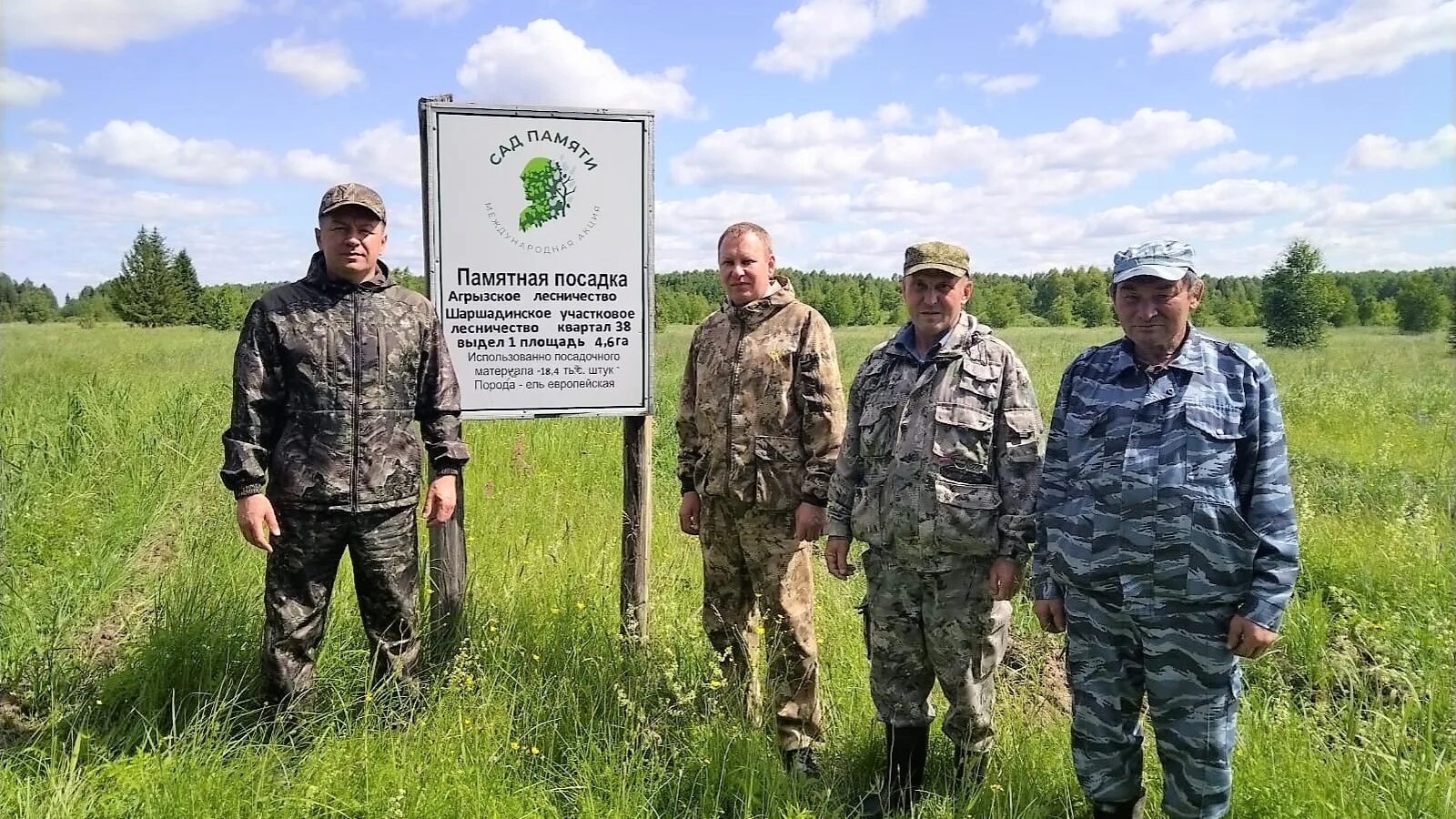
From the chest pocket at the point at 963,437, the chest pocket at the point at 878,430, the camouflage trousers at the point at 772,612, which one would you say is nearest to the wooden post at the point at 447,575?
the camouflage trousers at the point at 772,612

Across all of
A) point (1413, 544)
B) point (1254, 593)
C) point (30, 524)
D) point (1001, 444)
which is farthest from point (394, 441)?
point (1413, 544)

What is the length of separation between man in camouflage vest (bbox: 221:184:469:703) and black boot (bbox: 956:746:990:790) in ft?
6.76

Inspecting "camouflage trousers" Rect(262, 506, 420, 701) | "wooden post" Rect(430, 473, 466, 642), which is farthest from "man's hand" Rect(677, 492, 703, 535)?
"camouflage trousers" Rect(262, 506, 420, 701)

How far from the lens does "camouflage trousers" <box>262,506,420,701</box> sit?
306 centimetres

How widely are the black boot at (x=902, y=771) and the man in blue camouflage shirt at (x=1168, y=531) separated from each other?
57cm

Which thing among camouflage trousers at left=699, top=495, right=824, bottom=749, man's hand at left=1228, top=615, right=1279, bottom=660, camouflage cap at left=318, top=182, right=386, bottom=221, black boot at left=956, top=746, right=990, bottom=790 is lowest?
black boot at left=956, top=746, right=990, bottom=790

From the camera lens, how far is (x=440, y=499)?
3.22m

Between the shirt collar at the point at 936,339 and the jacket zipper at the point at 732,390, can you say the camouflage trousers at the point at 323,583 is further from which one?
the shirt collar at the point at 936,339

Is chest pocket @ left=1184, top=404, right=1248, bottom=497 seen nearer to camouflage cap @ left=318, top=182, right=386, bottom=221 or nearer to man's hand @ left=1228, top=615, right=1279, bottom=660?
man's hand @ left=1228, top=615, right=1279, bottom=660

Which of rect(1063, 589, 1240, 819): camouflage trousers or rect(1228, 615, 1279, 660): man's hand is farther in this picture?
rect(1063, 589, 1240, 819): camouflage trousers

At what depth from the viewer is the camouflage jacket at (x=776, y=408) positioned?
3186 mm

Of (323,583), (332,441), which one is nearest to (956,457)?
(332,441)

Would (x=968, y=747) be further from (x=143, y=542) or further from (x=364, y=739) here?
(x=143, y=542)

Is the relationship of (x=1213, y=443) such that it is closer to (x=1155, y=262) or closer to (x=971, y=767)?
(x=1155, y=262)
